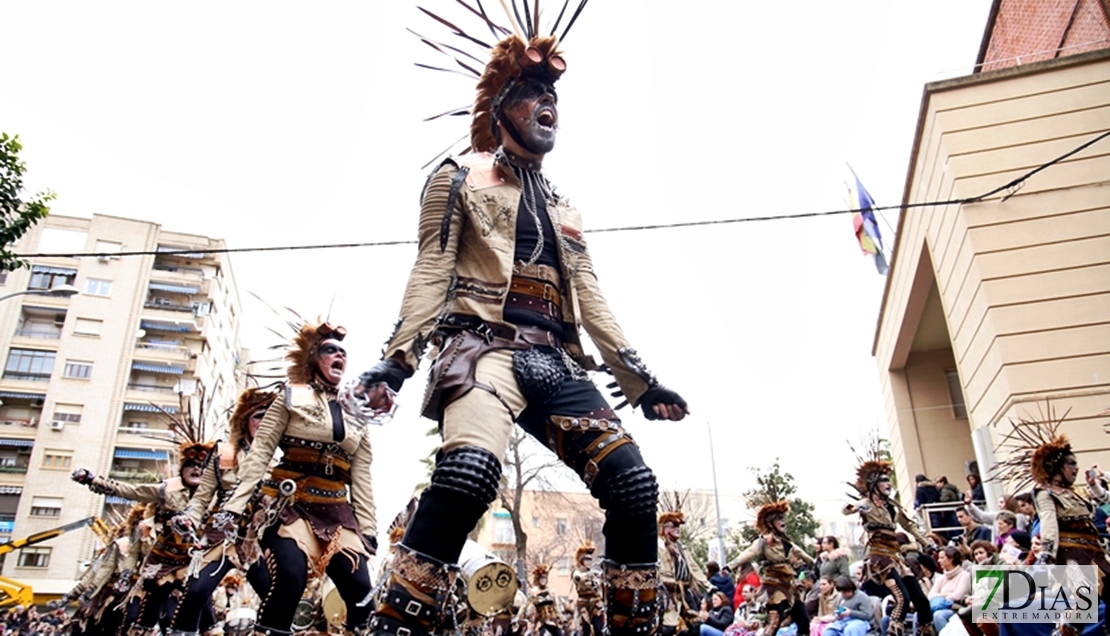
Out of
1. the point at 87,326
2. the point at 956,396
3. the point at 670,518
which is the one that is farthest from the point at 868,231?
the point at 87,326

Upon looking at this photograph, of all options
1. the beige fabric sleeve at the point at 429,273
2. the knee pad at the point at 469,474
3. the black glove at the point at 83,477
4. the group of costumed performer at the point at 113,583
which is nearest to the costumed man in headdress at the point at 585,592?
the group of costumed performer at the point at 113,583

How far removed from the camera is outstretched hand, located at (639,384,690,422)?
3.35 m

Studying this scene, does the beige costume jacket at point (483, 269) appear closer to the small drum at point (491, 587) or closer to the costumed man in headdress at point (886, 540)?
the small drum at point (491, 587)

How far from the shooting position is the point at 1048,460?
24.5 ft

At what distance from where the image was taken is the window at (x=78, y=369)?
44.3m

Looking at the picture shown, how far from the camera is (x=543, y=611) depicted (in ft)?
46.1

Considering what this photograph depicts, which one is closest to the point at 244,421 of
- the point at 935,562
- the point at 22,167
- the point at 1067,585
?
the point at 22,167

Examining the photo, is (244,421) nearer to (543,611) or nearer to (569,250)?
(569,250)

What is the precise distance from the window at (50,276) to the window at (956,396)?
46552 mm

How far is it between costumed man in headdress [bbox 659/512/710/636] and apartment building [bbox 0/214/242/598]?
1349 inches

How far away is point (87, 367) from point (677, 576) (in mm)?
45222

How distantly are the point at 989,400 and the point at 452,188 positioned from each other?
49.9ft

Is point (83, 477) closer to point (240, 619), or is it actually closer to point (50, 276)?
point (240, 619)

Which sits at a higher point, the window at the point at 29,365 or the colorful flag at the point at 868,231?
the window at the point at 29,365
